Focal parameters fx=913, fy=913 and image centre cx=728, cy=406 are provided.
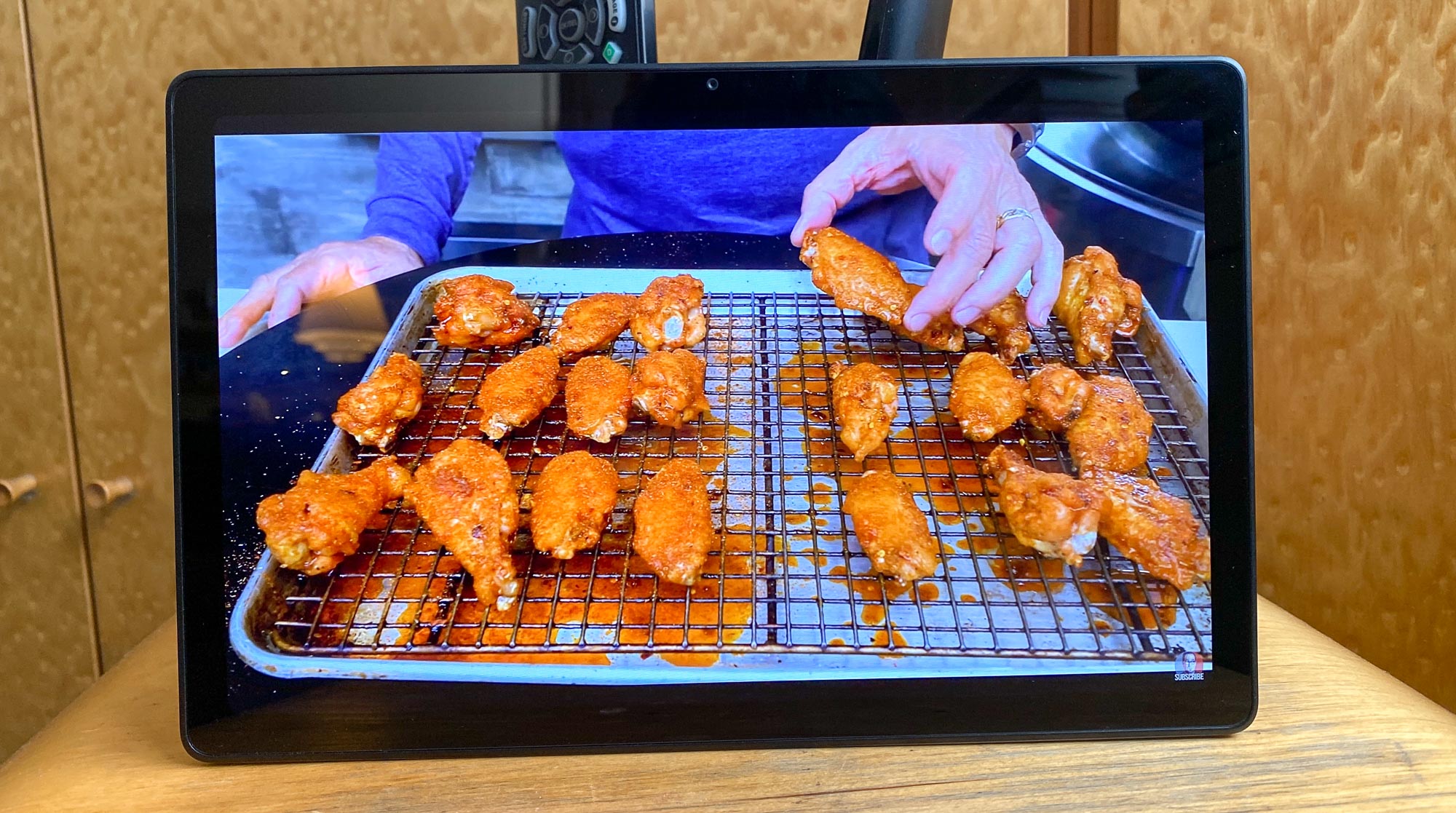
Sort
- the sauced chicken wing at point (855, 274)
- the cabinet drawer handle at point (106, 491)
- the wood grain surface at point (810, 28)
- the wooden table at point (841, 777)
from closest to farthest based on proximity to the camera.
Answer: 1. the wooden table at point (841, 777)
2. the sauced chicken wing at point (855, 274)
3. the wood grain surface at point (810, 28)
4. the cabinet drawer handle at point (106, 491)

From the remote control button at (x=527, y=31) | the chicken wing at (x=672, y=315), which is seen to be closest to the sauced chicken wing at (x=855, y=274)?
the chicken wing at (x=672, y=315)

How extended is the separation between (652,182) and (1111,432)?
0.47m

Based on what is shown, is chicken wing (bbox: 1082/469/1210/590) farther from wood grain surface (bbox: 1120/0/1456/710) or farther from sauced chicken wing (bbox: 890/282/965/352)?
wood grain surface (bbox: 1120/0/1456/710)

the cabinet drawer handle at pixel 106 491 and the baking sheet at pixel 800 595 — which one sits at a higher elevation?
the baking sheet at pixel 800 595

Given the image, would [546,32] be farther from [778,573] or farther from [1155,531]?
[1155,531]

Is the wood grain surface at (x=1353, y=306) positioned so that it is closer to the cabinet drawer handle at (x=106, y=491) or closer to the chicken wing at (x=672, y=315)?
the chicken wing at (x=672, y=315)

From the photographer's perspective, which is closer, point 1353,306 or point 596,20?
point 596,20

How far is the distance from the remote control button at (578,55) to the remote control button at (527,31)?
4cm

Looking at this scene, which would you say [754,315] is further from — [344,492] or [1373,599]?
[1373,599]

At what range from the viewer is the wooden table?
75 cm

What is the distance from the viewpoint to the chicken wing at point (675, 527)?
78 centimetres

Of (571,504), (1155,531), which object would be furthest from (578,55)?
(1155,531)

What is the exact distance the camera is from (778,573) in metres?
0.79

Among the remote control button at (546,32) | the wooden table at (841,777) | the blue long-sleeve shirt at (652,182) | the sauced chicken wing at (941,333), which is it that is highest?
the remote control button at (546,32)
